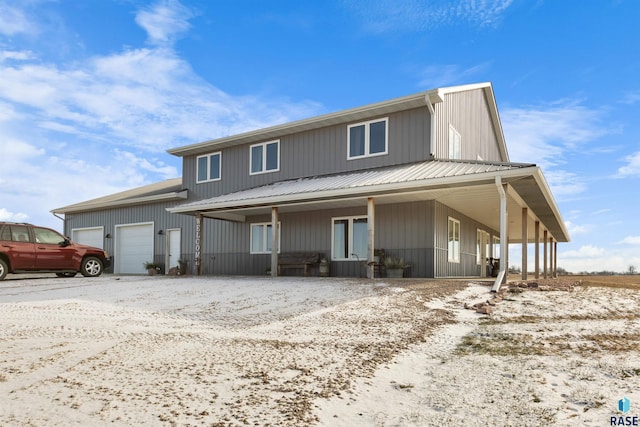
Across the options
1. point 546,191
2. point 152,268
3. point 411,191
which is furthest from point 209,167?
point 546,191

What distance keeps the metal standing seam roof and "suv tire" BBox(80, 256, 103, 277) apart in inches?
123

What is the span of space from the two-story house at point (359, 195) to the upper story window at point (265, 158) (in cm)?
4

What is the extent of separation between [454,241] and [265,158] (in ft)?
25.0

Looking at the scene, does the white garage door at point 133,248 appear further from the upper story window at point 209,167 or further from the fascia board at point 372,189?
the fascia board at point 372,189

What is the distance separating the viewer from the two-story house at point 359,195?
44.0ft

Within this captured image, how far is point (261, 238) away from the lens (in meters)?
18.3

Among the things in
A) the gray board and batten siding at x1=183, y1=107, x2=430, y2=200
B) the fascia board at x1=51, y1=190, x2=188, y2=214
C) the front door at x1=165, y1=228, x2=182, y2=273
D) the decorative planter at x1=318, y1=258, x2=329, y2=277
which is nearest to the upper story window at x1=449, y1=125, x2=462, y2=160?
the gray board and batten siding at x1=183, y1=107, x2=430, y2=200

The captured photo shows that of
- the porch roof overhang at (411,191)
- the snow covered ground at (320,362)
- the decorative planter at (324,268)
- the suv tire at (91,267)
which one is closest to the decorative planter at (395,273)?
the porch roof overhang at (411,191)

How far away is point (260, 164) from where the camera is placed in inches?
747

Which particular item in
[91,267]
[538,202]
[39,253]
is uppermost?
[538,202]

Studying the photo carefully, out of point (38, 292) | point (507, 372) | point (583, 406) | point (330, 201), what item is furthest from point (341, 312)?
point (38, 292)

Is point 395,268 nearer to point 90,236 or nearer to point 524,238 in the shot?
point 524,238

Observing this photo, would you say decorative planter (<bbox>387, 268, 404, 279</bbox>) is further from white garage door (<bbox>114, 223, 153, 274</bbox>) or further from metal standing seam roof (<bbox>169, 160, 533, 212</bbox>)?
white garage door (<bbox>114, 223, 153, 274</bbox>)

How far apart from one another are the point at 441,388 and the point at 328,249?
11804 mm
